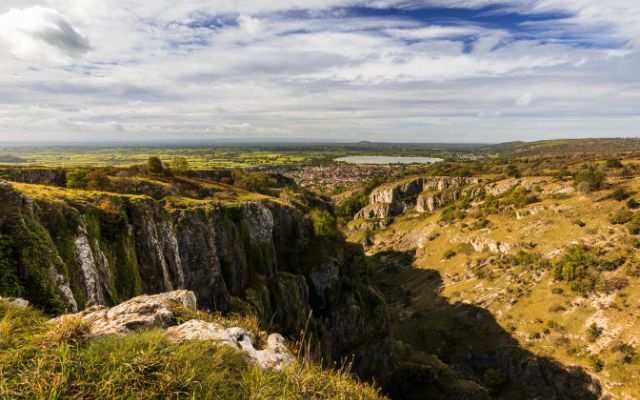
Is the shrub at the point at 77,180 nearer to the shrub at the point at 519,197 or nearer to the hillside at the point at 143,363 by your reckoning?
the hillside at the point at 143,363

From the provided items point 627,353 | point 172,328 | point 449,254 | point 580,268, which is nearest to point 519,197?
point 449,254

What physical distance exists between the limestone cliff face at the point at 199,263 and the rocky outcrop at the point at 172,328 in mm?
1498

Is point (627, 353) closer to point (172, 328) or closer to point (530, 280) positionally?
point (530, 280)

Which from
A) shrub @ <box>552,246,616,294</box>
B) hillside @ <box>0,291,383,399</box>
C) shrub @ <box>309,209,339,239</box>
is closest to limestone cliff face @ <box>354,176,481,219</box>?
shrub @ <box>552,246,616,294</box>

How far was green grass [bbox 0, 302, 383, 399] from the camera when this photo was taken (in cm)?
484

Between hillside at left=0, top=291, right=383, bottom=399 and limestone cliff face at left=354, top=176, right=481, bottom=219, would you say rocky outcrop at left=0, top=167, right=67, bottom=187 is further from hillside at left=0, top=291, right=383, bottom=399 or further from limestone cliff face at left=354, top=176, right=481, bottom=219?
limestone cliff face at left=354, top=176, right=481, bottom=219

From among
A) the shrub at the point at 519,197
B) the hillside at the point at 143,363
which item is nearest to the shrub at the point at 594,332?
the shrub at the point at 519,197

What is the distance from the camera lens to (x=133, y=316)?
8.38 meters

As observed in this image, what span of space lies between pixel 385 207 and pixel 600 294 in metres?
105

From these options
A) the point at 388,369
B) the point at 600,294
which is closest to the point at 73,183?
the point at 388,369

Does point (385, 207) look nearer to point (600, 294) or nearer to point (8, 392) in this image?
point (600, 294)

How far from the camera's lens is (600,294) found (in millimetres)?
68375

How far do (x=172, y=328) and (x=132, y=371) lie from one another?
2924 millimetres

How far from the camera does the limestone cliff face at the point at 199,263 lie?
1350 cm
